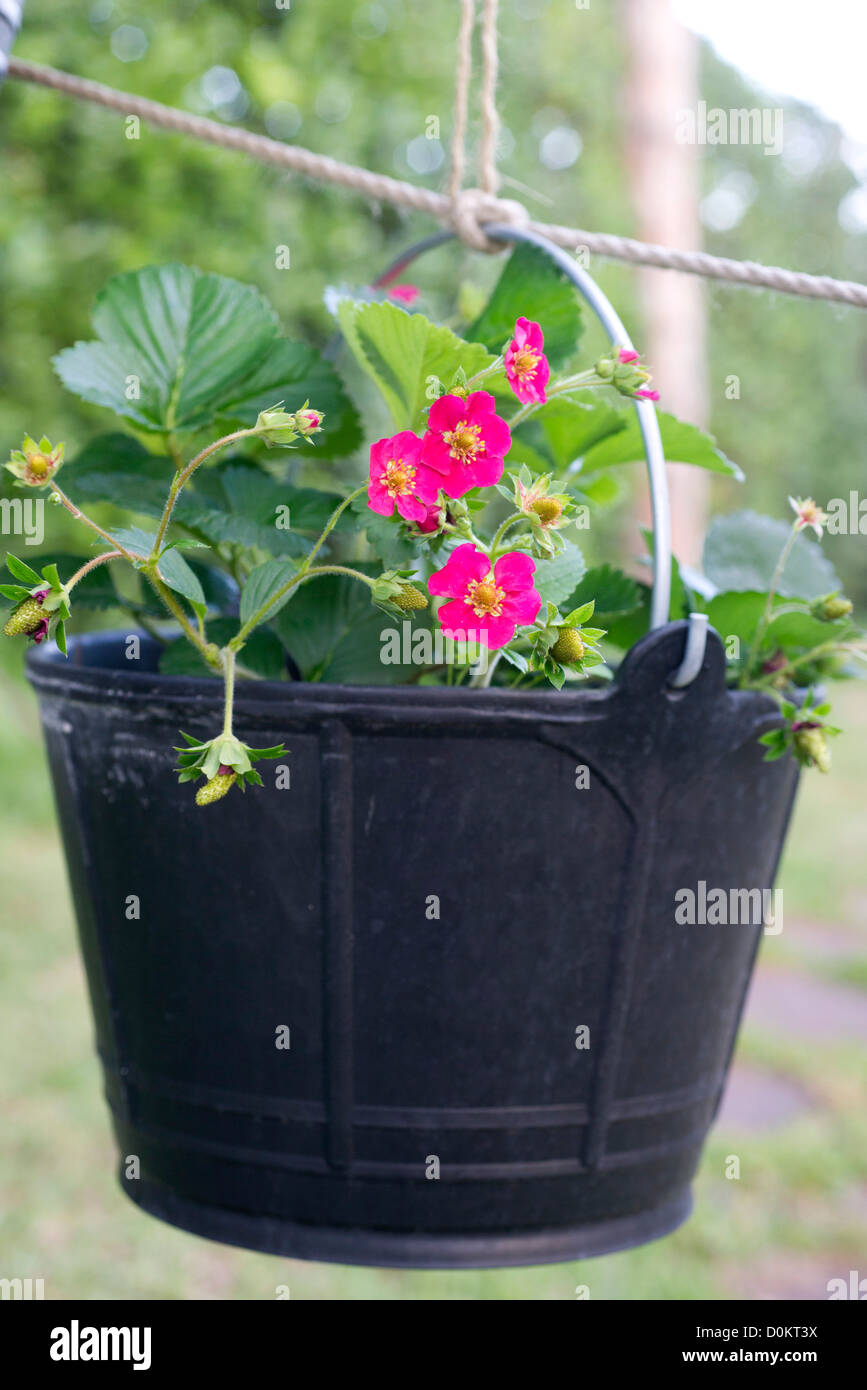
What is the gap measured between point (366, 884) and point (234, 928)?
0.08m

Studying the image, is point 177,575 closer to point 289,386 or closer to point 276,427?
point 276,427

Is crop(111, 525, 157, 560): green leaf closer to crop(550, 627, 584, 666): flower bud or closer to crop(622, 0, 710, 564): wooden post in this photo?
crop(550, 627, 584, 666): flower bud

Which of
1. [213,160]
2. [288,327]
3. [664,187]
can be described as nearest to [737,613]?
[213,160]

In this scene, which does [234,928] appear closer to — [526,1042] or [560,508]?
[526,1042]

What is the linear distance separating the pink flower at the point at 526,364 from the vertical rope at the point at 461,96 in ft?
0.74

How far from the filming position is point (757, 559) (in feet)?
2.66

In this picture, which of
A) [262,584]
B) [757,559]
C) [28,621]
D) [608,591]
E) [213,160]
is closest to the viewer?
[28,621]

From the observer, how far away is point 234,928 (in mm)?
614

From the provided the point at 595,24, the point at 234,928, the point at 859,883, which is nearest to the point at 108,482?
the point at 234,928

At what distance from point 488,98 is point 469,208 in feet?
0.21

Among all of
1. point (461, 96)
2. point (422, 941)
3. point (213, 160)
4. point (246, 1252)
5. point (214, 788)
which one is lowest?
point (246, 1252)

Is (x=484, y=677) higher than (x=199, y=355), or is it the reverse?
(x=199, y=355)

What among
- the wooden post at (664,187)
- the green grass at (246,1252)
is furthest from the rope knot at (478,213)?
the wooden post at (664,187)
